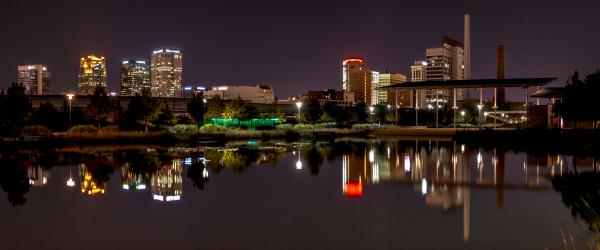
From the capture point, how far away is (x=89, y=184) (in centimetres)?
1717

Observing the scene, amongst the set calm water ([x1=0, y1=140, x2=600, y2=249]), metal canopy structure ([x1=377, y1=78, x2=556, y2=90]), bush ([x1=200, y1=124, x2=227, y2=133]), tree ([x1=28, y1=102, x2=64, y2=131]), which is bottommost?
calm water ([x1=0, y1=140, x2=600, y2=249])

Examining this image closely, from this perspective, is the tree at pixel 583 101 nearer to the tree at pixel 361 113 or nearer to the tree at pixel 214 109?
the tree at pixel 214 109

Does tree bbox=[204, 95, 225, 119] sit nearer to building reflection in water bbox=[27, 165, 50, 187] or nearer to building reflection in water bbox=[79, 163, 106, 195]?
building reflection in water bbox=[27, 165, 50, 187]

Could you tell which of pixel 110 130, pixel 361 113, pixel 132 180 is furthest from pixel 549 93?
pixel 132 180

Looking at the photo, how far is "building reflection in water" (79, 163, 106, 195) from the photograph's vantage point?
15702 millimetres

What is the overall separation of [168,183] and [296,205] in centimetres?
526

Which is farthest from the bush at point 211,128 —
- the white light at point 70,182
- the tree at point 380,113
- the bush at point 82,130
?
the tree at point 380,113

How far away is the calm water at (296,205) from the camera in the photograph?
33.0ft

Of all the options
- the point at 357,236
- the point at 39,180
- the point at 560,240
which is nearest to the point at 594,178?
the point at 560,240

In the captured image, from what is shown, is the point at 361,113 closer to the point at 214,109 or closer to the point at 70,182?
the point at 214,109

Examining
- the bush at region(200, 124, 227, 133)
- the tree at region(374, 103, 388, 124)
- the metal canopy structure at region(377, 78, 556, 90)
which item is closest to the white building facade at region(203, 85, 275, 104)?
the tree at region(374, 103, 388, 124)

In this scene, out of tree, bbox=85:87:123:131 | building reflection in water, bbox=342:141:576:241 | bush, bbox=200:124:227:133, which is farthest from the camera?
bush, bbox=200:124:227:133

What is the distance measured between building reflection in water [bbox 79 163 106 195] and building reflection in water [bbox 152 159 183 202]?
143 cm

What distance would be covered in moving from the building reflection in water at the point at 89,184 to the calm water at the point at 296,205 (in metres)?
0.03
